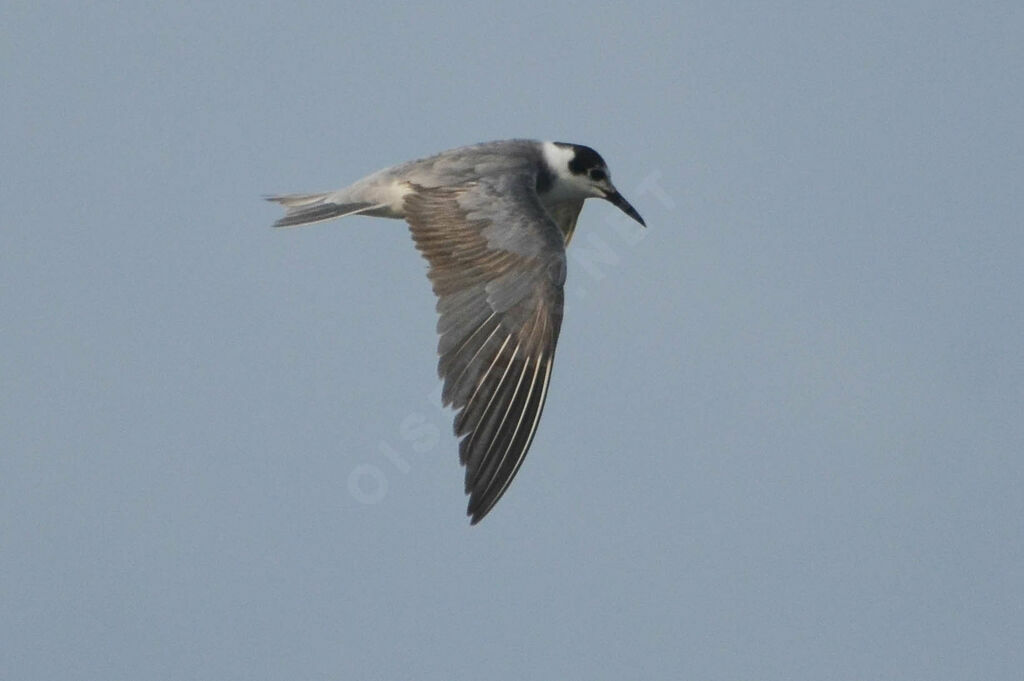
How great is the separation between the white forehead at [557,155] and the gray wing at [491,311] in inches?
60.8

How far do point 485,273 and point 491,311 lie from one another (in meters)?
0.38

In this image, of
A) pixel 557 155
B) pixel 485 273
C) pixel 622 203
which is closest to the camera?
pixel 485 273

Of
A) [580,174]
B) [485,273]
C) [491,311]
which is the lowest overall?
[491,311]

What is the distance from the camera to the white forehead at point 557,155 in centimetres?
1525

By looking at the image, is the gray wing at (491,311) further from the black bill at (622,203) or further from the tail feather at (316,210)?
the black bill at (622,203)

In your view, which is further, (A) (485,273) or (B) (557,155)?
(B) (557,155)

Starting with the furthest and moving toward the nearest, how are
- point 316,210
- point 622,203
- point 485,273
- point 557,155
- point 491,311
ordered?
point 622,203
point 557,155
point 316,210
point 485,273
point 491,311

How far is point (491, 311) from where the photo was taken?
492 inches

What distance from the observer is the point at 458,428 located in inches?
470

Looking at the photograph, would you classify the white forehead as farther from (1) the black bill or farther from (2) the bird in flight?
(1) the black bill

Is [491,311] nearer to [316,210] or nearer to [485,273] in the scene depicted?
[485,273]

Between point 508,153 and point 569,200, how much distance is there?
115 cm

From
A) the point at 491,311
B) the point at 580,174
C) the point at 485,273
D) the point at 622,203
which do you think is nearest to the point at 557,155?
the point at 580,174

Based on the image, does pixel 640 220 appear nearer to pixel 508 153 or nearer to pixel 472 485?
pixel 508 153
